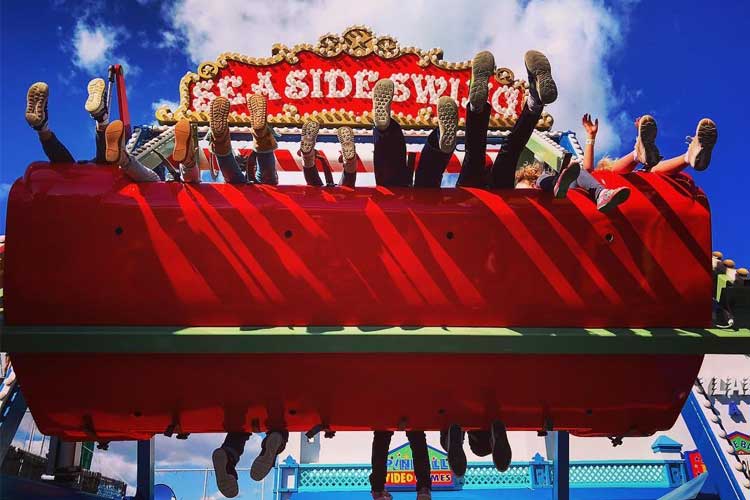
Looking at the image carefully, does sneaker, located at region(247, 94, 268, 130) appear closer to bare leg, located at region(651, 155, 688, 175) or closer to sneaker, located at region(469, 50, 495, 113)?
sneaker, located at region(469, 50, 495, 113)

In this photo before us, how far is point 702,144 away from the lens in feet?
8.64

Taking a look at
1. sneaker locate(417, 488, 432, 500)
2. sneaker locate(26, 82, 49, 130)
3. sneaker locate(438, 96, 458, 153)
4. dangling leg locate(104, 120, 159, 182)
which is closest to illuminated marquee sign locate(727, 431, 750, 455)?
sneaker locate(417, 488, 432, 500)

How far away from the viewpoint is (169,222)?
263 centimetres

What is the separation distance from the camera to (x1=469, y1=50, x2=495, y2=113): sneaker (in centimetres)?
241

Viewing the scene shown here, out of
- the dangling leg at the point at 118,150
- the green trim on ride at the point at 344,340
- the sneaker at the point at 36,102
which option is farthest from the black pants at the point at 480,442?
the sneaker at the point at 36,102

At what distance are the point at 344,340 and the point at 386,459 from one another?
167 cm

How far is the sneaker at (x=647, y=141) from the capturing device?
271cm

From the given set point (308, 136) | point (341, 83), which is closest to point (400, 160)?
point (308, 136)

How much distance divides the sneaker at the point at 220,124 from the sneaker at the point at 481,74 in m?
1.25

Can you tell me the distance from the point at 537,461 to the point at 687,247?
540 cm

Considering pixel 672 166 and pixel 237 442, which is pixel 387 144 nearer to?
pixel 672 166

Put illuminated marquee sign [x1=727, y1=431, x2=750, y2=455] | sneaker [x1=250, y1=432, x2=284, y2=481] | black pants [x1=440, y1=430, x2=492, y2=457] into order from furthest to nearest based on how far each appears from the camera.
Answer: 1. illuminated marquee sign [x1=727, y1=431, x2=750, y2=455]
2. black pants [x1=440, y1=430, x2=492, y2=457]
3. sneaker [x1=250, y1=432, x2=284, y2=481]

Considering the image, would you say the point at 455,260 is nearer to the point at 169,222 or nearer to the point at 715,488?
the point at 169,222

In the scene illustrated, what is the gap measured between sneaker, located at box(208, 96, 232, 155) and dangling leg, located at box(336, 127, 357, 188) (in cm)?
62
